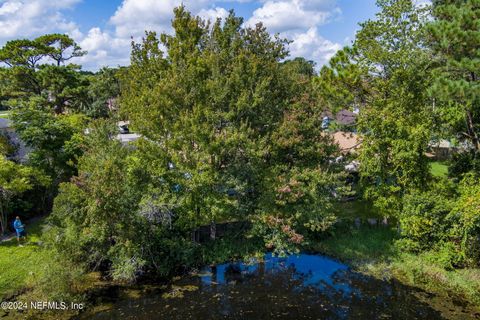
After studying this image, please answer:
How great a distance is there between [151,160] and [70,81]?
2569 centimetres

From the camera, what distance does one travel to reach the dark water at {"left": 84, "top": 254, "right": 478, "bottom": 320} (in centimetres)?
1318

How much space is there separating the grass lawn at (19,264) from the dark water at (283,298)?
3648mm

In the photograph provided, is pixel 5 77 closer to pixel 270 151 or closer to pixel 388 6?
pixel 270 151

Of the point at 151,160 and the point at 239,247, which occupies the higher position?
the point at 151,160

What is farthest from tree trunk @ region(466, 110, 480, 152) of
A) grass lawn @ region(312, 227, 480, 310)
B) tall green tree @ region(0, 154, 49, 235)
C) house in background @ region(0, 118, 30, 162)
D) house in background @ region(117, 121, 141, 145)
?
house in background @ region(0, 118, 30, 162)

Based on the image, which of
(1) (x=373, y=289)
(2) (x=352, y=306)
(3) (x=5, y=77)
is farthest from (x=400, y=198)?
(3) (x=5, y=77)

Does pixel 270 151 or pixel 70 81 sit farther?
pixel 70 81

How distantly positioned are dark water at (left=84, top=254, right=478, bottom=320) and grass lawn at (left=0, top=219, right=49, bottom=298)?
3648 mm

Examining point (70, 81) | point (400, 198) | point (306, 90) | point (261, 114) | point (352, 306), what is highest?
point (70, 81)

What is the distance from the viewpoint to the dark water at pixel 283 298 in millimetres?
13180

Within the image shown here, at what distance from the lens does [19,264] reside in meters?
15.6

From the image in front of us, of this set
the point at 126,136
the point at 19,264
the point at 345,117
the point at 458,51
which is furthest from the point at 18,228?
the point at 345,117

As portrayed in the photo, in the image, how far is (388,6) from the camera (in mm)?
19266

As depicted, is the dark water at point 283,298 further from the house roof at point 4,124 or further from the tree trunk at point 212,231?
the house roof at point 4,124
